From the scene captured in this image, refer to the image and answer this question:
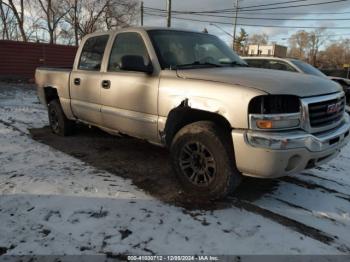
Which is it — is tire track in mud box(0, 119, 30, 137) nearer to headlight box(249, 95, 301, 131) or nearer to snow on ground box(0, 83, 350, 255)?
snow on ground box(0, 83, 350, 255)

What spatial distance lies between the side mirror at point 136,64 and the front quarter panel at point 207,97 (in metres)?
0.24

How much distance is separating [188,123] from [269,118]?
109 centimetres

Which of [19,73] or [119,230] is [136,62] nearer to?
[119,230]

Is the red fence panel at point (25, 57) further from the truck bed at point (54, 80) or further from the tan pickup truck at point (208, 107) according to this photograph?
the tan pickup truck at point (208, 107)

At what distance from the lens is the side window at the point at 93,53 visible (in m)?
5.33

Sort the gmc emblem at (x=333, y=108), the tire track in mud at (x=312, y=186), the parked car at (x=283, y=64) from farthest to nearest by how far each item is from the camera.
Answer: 1. the parked car at (x=283, y=64)
2. the tire track in mud at (x=312, y=186)
3. the gmc emblem at (x=333, y=108)

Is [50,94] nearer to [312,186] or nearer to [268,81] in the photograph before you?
[268,81]

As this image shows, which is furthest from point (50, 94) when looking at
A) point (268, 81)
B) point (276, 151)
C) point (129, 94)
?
point (276, 151)

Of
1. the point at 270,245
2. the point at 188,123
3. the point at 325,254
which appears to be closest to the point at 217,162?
the point at 188,123

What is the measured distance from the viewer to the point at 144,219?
341 cm

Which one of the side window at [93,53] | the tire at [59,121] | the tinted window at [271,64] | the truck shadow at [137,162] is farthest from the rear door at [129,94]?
the tinted window at [271,64]

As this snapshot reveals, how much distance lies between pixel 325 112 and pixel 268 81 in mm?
695

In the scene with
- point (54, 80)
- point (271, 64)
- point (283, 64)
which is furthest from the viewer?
point (271, 64)

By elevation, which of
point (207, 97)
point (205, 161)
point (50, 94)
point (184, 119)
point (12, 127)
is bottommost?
point (12, 127)
